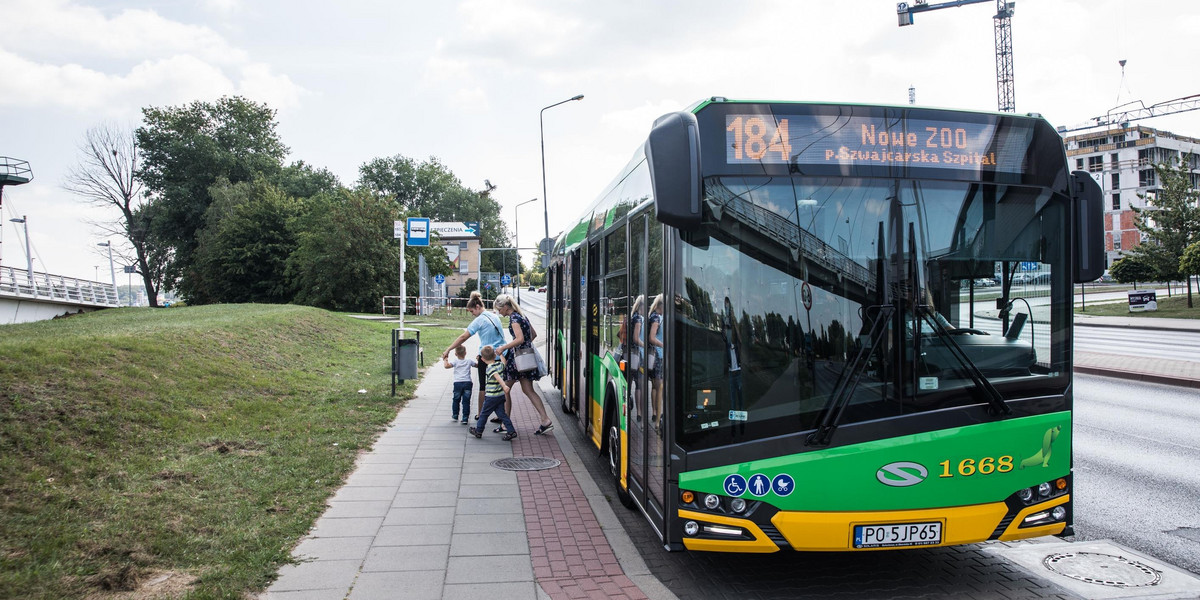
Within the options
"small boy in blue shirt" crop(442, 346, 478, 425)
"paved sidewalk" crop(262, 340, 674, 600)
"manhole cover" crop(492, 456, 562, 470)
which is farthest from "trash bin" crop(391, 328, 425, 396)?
"manhole cover" crop(492, 456, 562, 470)

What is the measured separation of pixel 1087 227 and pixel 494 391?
6.61 m

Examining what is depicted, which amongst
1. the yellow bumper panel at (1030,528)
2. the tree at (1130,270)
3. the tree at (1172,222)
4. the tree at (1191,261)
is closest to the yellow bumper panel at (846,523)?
the yellow bumper panel at (1030,528)

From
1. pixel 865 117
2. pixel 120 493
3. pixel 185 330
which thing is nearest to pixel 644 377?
pixel 865 117

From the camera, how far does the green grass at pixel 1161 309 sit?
3450 centimetres

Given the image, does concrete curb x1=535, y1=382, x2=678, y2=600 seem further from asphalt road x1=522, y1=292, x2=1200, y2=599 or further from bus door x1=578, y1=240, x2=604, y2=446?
bus door x1=578, y1=240, x2=604, y2=446

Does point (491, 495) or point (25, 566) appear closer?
point (25, 566)

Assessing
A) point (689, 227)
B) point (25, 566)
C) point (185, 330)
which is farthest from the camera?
point (185, 330)

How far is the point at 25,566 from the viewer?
173 inches

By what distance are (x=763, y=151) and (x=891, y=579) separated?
2.73 m

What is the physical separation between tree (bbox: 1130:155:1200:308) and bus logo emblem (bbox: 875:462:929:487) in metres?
38.9

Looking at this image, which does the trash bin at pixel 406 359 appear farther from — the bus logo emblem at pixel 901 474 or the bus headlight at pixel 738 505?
the bus logo emblem at pixel 901 474

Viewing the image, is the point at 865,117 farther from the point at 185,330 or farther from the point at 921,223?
the point at 185,330

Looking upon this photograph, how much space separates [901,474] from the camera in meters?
4.24

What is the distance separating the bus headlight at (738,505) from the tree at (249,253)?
53.1 metres
